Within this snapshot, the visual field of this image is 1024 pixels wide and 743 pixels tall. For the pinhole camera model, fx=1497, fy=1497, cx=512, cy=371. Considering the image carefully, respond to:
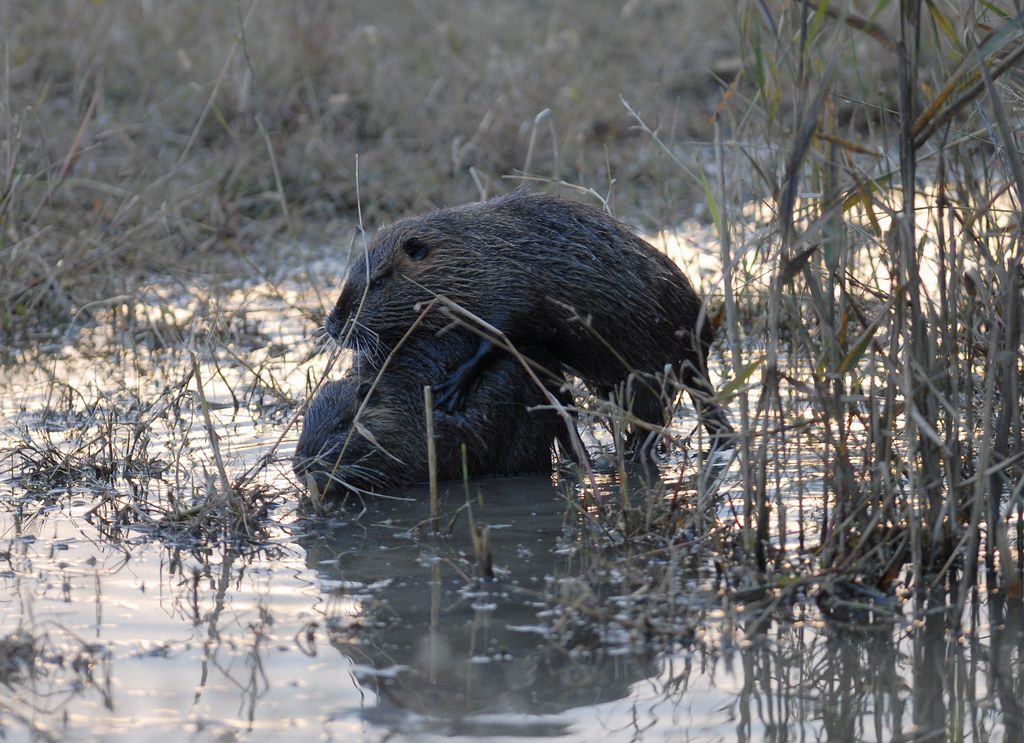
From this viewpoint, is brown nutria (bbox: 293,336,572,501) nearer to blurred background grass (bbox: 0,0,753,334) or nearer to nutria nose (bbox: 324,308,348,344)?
nutria nose (bbox: 324,308,348,344)

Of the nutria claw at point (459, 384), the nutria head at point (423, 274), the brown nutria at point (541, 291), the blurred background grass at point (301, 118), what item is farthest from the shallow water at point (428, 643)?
the blurred background grass at point (301, 118)

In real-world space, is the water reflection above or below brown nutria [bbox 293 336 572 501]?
below

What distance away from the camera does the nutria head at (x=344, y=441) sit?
14.5 feet

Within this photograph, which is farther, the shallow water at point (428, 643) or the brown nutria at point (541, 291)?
the brown nutria at point (541, 291)

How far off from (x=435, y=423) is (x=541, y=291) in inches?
21.0

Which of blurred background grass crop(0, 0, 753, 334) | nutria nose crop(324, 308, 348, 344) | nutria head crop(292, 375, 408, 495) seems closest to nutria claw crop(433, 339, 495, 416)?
nutria head crop(292, 375, 408, 495)

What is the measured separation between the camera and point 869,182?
140 inches

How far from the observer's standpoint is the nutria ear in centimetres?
494

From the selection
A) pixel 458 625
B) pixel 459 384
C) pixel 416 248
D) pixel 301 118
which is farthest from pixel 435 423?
pixel 301 118

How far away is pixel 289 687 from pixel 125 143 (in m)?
6.03

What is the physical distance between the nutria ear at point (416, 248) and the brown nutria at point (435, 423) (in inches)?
11.1

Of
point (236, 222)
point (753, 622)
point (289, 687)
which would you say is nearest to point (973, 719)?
point (753, 622)

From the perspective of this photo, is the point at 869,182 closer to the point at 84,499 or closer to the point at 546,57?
the point at 84,499

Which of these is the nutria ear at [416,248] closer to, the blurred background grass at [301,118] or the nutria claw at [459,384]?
the nutria claw at [459,384]
